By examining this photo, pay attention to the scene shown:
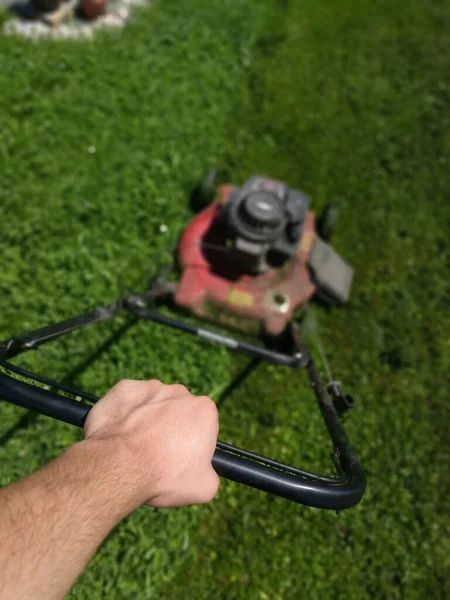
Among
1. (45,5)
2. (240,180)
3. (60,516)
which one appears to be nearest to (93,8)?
(45,5)

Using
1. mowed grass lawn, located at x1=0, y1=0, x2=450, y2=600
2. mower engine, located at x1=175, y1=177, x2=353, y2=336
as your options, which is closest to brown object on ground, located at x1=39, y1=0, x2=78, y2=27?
mowed grass lawn, located at x1=0, y1=0, x2=450, y2=600

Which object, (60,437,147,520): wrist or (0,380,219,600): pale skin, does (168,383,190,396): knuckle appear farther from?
(60,437,147,520): wrist

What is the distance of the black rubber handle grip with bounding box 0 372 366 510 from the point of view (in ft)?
3.89

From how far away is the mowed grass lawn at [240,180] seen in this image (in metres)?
2.66

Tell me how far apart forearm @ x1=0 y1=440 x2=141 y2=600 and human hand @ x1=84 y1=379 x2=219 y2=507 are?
2 centimetres

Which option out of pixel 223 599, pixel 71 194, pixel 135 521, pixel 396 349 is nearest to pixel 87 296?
pixel 71 194

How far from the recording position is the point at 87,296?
3.03m

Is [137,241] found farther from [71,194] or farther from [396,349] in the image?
[396,349]

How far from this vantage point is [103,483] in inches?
41.9

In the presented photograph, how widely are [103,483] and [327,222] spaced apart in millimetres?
2879

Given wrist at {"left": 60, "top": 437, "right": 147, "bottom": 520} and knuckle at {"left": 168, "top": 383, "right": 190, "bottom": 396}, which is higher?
knuckle at {"left": 168, "top": 383, "right": 190, "bottom": 396}

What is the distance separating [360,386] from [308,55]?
12.0ft

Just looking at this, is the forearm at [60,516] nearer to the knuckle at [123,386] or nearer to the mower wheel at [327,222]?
the knuckle at [123,386]

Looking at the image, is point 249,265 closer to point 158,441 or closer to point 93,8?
point 158,441
